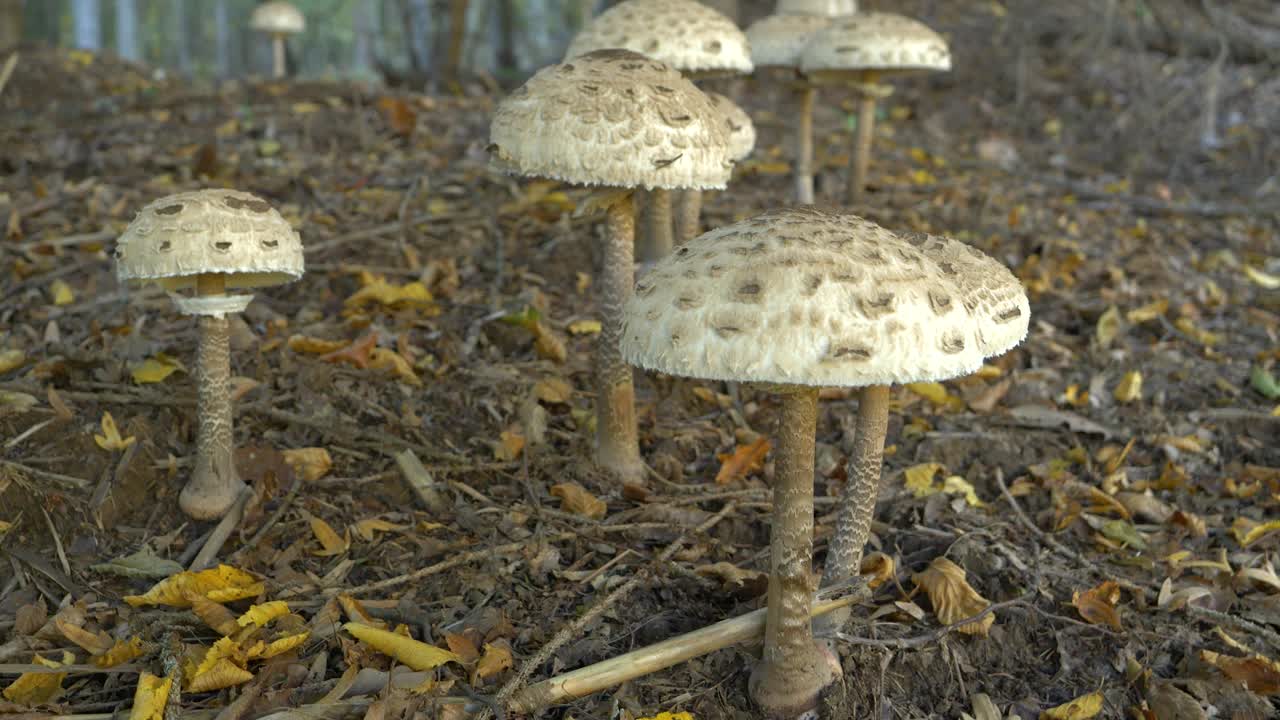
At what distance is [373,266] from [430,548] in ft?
9.11

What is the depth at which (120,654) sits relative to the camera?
11.1 feet

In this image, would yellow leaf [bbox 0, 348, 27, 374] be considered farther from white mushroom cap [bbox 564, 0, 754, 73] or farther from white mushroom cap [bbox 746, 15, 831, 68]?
white mushroom cap [bbox 746, 15, 831, 68]

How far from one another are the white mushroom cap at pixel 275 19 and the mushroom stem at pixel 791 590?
13094 millimetres

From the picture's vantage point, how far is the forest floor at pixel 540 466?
11.7ft

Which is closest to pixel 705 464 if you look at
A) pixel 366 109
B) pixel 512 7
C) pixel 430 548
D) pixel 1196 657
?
pixel 430 548

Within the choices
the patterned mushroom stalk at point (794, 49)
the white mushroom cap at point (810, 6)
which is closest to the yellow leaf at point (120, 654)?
the patterned mushroom stalk at point (794, 49)

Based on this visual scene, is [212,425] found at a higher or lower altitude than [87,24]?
higher

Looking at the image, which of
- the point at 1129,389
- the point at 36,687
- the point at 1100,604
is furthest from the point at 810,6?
the point at 36,687

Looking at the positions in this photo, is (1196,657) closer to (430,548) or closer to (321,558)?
(430,548)

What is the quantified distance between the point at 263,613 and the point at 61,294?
312 cm

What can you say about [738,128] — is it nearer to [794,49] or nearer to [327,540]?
[794,49]

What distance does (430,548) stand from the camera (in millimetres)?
A: 4020

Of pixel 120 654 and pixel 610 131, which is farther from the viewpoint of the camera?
pixel 610 131

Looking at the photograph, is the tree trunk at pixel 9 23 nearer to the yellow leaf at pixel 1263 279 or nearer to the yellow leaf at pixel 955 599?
the yellow leaf at pixel 955 599
